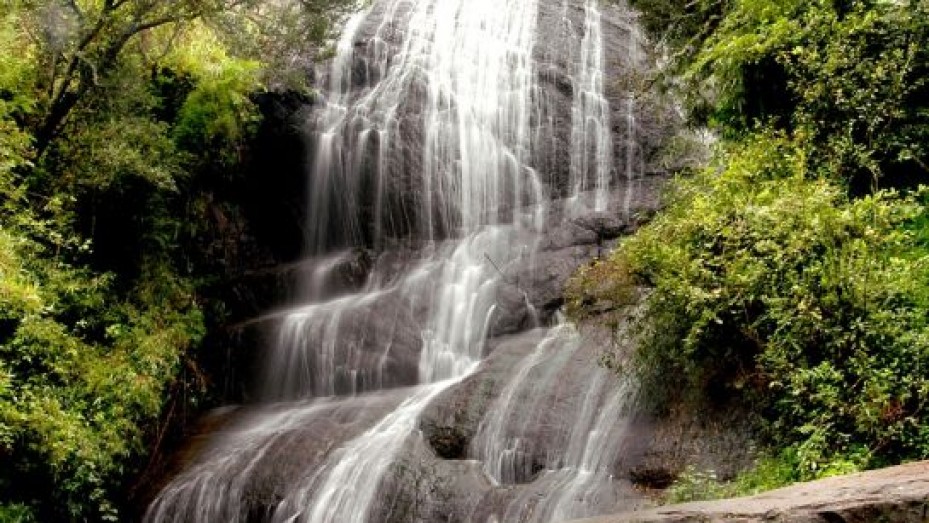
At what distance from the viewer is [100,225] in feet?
45.5

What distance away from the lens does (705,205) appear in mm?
8406

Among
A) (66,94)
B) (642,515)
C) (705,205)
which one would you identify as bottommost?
(642,515)

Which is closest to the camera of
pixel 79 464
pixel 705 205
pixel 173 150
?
pixel 705 205

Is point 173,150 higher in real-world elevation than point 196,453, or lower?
higher

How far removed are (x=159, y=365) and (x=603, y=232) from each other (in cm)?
853

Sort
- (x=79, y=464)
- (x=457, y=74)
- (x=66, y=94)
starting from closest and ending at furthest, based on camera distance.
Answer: (x=79, y=464)
(x=66, y=94)
(x=457, y=74)

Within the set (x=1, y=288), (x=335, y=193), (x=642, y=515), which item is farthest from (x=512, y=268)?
(x=642, y=515)

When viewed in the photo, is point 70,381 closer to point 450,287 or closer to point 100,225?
point 100,225

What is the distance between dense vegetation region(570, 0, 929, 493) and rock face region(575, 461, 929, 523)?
1780 millimetres

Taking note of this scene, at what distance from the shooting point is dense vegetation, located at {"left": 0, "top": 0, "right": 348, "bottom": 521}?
33.5 feet

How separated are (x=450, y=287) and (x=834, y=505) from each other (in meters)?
11.4

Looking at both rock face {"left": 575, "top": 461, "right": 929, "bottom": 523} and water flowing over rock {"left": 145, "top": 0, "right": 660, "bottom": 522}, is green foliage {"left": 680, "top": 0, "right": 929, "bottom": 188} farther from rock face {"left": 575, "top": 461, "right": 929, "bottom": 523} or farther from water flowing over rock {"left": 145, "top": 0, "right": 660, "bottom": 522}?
rock face {"left": 575, "top": 461, "right": 929, "bottom": 523}

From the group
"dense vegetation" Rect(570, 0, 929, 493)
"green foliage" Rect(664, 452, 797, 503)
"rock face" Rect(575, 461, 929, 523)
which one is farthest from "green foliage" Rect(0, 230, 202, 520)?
"rock face" Rect(575, 461, 929, 523)

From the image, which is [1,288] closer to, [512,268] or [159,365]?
[159,365]
